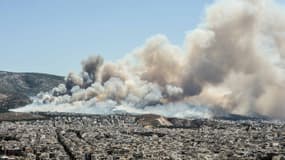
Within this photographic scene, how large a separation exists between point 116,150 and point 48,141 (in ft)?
90.3

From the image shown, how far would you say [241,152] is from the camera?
112 metres

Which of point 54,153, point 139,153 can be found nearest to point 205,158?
point 139,153

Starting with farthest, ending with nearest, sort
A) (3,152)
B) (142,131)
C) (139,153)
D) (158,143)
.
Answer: (142,131), (158,143), (3,152), (139,153)

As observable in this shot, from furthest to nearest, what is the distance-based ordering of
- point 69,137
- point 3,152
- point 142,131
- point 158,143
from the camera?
1. point 142,131
2. point 69,137
3. point 158,143
4. point 3,152

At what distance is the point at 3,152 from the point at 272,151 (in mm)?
51873

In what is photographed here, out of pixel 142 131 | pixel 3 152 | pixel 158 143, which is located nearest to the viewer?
pixel 3 152

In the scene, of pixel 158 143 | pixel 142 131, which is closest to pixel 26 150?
pixel 158 143

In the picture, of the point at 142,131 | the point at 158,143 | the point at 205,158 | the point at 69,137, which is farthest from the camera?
the point at 142,131

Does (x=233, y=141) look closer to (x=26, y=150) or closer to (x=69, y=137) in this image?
(x=69, y=137)

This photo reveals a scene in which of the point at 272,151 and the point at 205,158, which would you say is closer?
the point at 205,158

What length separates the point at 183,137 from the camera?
6122 inches

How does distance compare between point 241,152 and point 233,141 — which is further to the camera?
point 233,141

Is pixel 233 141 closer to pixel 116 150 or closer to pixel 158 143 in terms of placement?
pixel 158 143

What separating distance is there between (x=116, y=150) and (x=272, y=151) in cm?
3006
